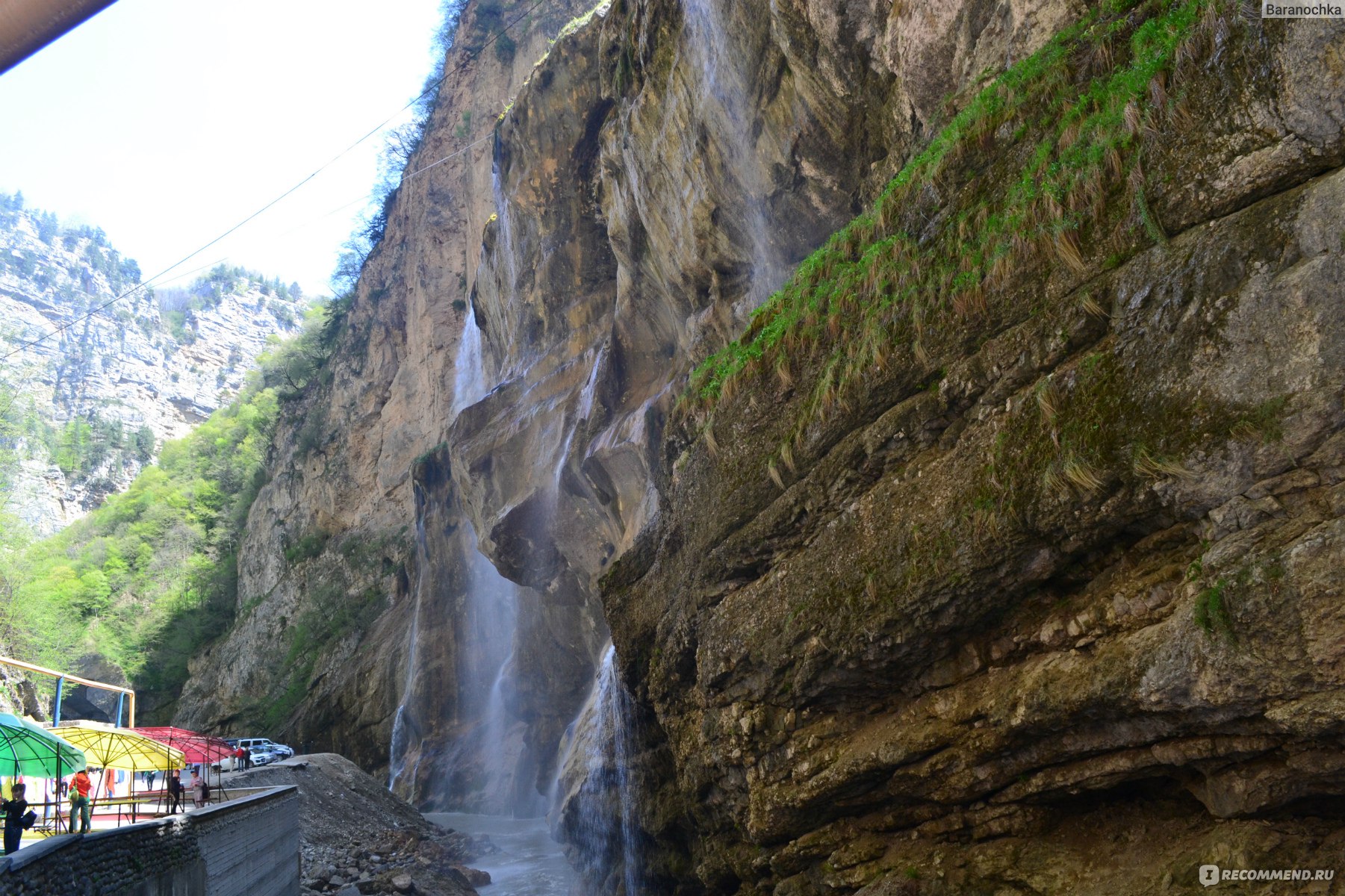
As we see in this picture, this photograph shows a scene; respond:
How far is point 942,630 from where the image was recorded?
826 cm

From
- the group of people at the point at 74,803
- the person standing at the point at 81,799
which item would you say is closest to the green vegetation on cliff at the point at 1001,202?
the group of people at the point at 74,803

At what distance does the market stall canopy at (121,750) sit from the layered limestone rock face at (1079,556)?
36.5ft

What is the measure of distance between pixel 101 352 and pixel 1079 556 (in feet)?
457

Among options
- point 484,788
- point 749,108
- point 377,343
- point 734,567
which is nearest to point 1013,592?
point 734,567

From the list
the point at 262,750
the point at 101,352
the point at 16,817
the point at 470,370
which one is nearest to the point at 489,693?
the point at 262,750

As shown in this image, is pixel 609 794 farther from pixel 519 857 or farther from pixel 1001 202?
pixel 1001 202

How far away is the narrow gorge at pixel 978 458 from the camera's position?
588cm

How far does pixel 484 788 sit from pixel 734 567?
75.8 feet

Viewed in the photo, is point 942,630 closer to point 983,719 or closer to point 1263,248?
point 983,719

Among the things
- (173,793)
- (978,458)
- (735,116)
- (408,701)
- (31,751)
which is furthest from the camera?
(408,701)

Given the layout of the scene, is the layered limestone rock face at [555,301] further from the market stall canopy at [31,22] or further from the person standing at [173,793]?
the person standing at [173,793]

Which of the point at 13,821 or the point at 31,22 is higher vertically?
the point at 31,22

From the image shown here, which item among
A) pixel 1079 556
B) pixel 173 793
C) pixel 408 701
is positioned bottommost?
pixel 1079 556

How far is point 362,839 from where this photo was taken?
2339cm
